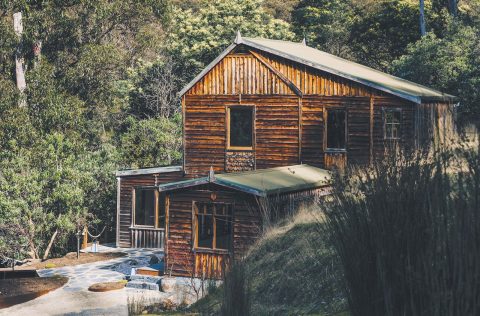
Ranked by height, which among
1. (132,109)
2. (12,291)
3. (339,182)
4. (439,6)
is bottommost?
(12,291)

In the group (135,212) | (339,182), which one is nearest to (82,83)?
(135,212)

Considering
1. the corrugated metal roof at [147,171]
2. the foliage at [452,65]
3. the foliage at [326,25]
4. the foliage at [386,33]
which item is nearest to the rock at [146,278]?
the corrugated metal roof at [147,171]

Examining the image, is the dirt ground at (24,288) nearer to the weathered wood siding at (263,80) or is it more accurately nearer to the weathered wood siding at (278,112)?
the weathered wood siding at (278,112)

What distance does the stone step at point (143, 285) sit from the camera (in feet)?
66.8

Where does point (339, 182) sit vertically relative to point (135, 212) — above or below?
above

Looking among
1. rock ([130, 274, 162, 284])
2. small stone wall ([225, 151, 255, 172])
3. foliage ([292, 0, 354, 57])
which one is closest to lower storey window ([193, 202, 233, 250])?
rock ([130, 274, 162, 284])

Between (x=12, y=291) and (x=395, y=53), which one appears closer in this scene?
(x=12, y=291)

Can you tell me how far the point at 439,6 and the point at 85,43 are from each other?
78.8 feet

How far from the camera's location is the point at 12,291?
822 inches

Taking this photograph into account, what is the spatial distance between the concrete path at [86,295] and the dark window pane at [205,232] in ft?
7.75

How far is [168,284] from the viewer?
2009 centimetres

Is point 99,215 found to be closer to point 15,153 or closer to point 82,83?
point 15,153

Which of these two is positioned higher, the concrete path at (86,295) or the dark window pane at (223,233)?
the dark window pane at (223,233)

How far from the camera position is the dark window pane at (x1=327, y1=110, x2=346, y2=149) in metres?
26.1
